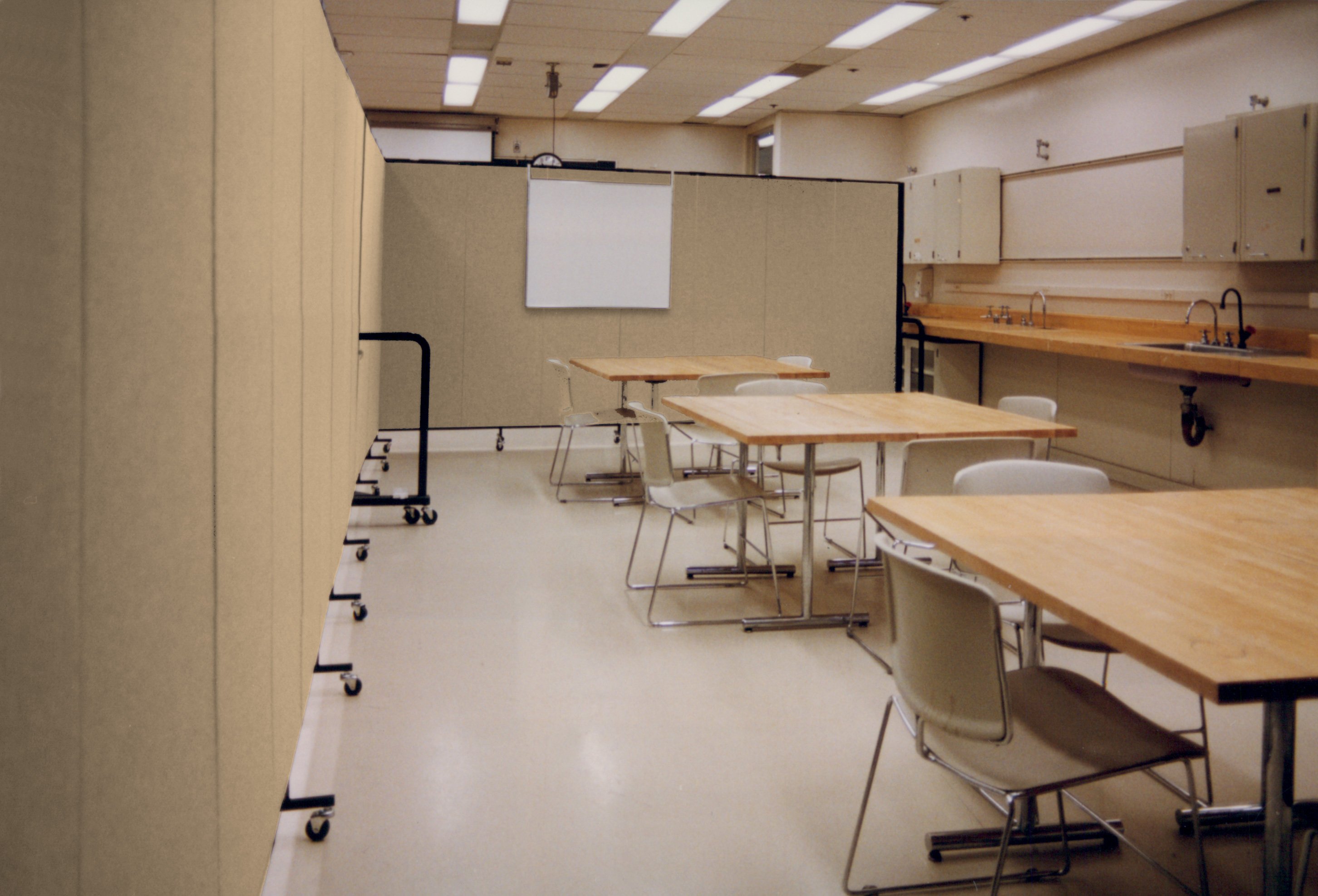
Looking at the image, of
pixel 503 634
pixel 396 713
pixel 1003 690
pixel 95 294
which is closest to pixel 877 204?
pixel 503 634

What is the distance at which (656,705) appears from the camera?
9.78ft

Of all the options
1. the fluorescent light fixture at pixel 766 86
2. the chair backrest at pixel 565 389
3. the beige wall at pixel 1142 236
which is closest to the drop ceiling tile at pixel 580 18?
the fluorescent light fixture at pixel 766 86

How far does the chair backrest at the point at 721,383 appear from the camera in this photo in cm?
518

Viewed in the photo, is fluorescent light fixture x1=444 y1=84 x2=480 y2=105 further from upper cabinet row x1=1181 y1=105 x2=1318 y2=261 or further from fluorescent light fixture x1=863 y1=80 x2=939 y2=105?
upper cabinet row x1=1181 y1=105 x2=1318 y2=261

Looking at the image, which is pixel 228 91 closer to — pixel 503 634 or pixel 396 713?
pixel 396 713

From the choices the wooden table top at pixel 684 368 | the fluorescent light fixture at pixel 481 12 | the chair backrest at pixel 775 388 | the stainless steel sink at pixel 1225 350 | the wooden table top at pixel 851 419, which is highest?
the fluorescent light fixture at pixel 481 12

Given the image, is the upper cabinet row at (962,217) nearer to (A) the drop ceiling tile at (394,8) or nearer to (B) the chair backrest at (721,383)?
(B) the chair backrest at (721,383)

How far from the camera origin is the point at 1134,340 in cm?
659

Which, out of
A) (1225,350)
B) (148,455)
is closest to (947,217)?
(1225,350)

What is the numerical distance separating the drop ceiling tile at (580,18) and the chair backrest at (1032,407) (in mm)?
3858

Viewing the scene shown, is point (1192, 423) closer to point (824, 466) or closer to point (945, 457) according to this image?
point (824, 466)

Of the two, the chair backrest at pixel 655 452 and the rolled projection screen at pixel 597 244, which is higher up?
the rolled projection screen at pixel 597 244

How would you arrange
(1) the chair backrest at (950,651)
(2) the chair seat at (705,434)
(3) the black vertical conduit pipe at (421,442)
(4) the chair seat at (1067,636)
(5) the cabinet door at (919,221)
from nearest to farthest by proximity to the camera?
1. (1) the chair backrest at (950,651)
2. (4) the chair seat at (1067,636)
3. (3) the black vertical conduit pipe at (421,442)
4. (2) the chair seat at (705,434)
5. (5) the cabinet door at (919,221)

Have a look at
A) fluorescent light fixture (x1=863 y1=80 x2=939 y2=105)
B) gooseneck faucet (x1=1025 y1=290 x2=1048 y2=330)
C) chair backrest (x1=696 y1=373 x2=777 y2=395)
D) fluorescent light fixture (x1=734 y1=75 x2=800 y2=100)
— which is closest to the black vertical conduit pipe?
chair backrest (x1=696 y1=373 x2=777 y2=395)
